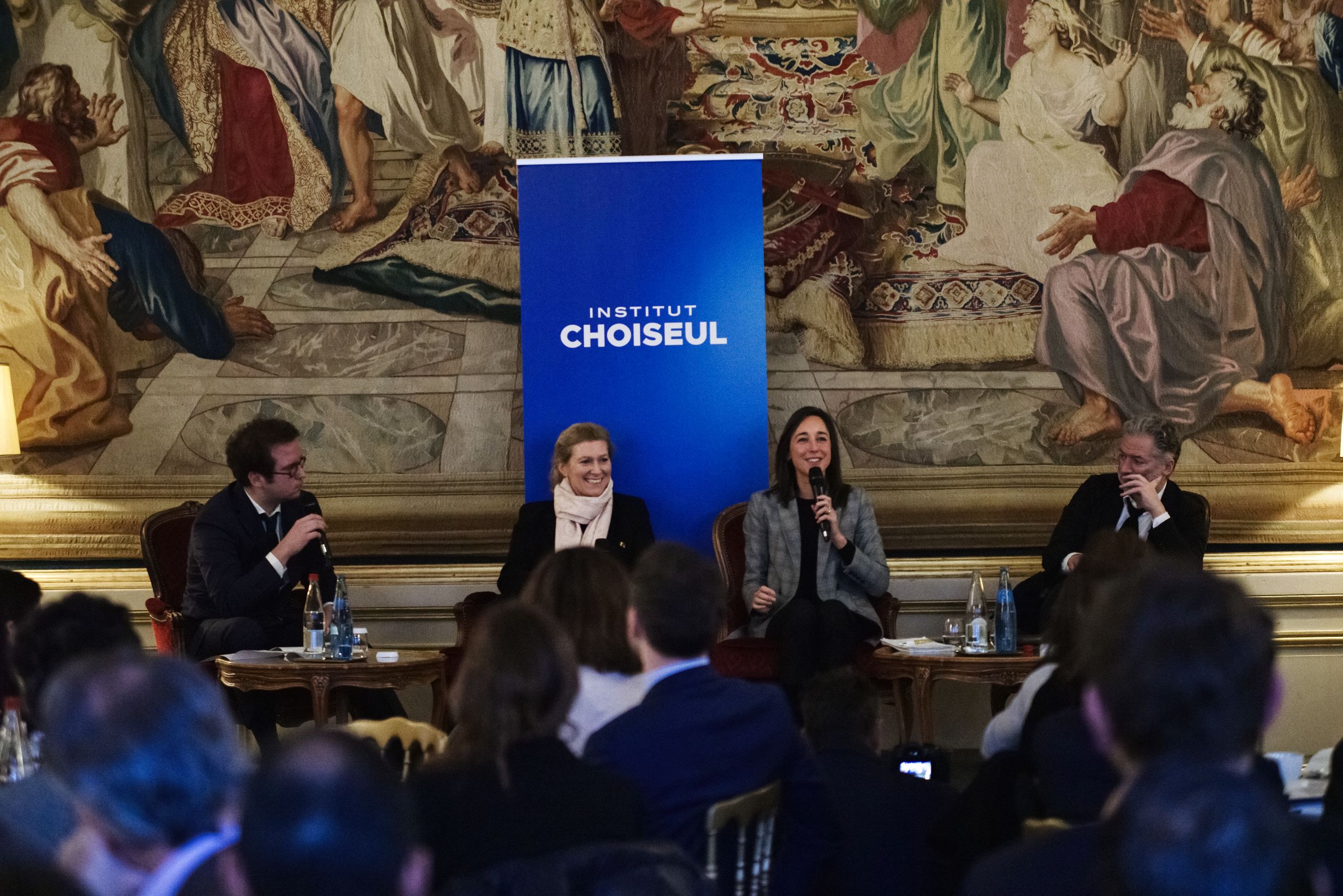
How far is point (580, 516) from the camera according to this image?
5.94 metres

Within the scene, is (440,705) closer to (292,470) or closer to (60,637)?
(292,470)

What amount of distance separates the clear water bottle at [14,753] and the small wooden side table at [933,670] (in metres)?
3.33

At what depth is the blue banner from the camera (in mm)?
6188

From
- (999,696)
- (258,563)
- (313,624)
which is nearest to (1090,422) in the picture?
(999,696)

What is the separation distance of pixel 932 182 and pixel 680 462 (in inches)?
71.7

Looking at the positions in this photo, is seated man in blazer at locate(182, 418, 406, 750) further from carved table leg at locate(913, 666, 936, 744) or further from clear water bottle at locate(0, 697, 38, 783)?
clear water bottle at locate(0, 697, 38, 783)

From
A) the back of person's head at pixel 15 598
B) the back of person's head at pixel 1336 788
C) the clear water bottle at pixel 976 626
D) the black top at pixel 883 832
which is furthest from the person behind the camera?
the clear water bottle at pixel 976 626

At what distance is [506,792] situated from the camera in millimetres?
2145

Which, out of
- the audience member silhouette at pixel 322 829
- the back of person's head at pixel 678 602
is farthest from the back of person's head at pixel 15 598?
the audience member silhouette at pixel 322 829

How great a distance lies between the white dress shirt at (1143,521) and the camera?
579 centimetres

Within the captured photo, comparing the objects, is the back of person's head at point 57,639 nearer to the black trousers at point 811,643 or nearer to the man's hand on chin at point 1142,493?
the black trousers at point 811,643

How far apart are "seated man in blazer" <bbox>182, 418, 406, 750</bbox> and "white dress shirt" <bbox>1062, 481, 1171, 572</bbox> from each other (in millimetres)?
2885

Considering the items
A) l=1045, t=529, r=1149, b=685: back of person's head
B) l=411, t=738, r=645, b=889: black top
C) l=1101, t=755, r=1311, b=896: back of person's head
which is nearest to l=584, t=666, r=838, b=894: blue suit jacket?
l=411, t=738, r=645, b=889: black top

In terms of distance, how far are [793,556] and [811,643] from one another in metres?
0.44
